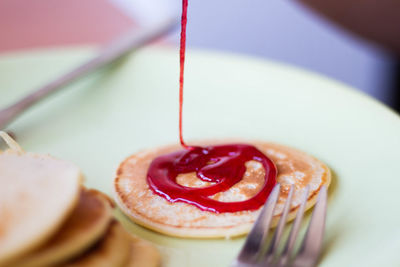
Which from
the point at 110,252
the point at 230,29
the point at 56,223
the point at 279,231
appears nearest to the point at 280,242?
the point at 279,231

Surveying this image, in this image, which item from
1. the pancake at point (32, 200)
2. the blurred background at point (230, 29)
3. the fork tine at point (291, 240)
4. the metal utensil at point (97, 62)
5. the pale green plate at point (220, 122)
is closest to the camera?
the pancake at point (32, 200)

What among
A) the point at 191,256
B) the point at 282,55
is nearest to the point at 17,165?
the point at 191,256

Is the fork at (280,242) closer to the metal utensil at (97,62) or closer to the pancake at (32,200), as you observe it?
the pancake at (32,200)

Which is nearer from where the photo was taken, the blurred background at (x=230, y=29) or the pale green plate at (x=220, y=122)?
the pale green plate at (x=220, y=122)

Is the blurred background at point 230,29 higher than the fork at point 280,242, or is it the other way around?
the fork at point 280,242

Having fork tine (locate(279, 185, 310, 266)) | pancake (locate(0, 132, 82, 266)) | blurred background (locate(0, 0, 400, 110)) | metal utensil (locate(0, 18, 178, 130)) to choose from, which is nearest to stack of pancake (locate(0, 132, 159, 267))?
pancake (locate(0, 132, 82, 266))

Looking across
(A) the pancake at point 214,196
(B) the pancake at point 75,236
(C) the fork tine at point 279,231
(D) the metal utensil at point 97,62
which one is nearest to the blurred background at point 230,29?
(D) the metal utensil at point 97,62
